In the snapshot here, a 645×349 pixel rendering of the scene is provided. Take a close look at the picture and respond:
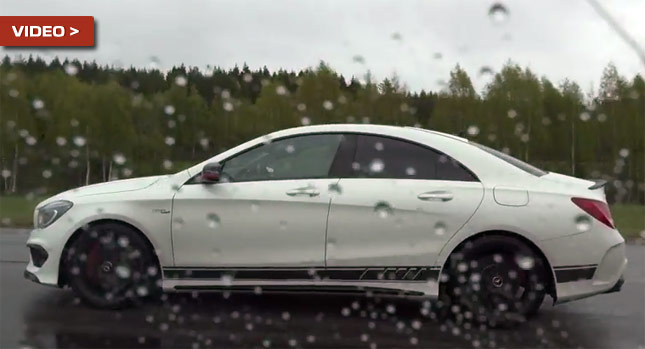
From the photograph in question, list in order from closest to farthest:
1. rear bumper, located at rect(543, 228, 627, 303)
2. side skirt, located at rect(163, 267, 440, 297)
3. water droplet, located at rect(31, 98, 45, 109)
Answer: rear bumper, located at rect(543, 228, 627, 303), side skirt, located at rect(163, 267, 440, 297), water droplet, located at rect(31, 98, 45, 109)

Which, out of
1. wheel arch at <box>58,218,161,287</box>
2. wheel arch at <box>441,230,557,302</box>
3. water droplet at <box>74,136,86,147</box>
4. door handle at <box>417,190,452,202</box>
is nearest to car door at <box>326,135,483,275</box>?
door handle at <box>417,190,452,202</box>

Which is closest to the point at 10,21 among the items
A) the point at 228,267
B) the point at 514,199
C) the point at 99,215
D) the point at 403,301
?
the point at 99,215

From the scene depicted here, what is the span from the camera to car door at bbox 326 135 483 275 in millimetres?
5031

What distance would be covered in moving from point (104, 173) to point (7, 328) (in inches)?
510

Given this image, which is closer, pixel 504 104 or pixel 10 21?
pixel 10 21

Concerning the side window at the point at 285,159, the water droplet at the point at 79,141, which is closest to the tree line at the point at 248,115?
the water droplet at the point at 79,141

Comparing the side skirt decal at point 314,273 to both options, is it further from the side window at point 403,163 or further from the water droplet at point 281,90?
the water droplet at point 281,90

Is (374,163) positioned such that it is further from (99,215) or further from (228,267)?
(99,215)

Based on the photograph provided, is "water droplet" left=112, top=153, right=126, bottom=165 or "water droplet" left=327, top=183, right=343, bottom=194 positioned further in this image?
"water droplet" left=112, top=153, right=126, bottom=165

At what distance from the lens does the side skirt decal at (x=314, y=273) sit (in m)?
5.05

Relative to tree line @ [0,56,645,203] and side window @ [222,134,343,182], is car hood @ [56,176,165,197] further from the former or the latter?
tree line @ [0,56,645,203]

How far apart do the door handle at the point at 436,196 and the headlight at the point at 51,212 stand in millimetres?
2616

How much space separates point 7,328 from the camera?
192 inches

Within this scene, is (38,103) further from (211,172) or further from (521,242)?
(521,242)
